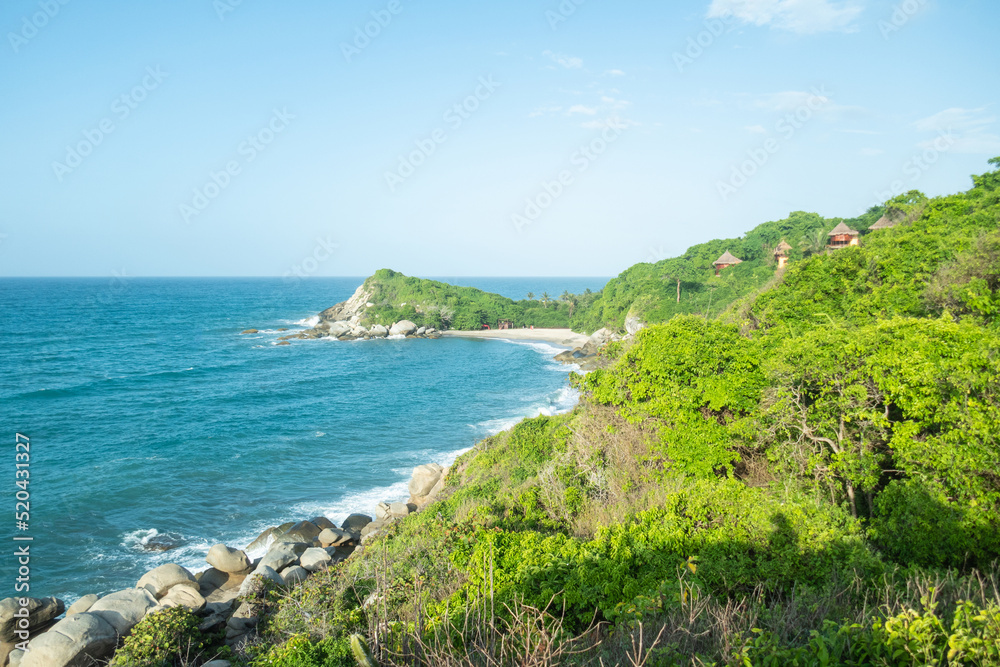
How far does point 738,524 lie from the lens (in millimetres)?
8578

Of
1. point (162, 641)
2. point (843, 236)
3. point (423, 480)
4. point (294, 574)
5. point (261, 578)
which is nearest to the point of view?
point (162, 641)

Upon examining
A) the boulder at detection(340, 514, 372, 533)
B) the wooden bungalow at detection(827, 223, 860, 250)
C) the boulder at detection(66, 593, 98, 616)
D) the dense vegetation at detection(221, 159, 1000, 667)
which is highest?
the wooden bungalow at detection(827, 223, 860, 250)

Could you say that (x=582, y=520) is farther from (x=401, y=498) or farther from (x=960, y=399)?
(x=401, y=498)

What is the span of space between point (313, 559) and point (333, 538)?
175cm

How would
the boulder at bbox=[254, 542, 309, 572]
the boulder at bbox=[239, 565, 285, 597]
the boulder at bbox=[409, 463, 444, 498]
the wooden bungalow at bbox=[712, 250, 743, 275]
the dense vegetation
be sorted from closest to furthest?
1. the dense vegetation
2. the boulder at bbox=[239, 565, 285, 597]
3. the boulder at bbox=[254, 542, 309, 572]
4. the boulder at bbox=[409, 463, 444, 498]
5. the wooden bungalow at bbox=[712, 250, 743, 275]

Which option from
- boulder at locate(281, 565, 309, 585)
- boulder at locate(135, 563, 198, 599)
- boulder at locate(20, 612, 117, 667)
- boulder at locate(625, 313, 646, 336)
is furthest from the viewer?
boulder at locate(625, 313, 646, 336)

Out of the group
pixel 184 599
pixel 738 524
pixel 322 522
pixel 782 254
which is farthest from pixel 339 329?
pixel 738 524

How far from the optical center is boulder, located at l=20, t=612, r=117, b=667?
10.4 m

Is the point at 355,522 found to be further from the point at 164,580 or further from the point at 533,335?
the point at 533,335

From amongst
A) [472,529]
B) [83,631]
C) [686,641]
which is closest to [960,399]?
[686,641]

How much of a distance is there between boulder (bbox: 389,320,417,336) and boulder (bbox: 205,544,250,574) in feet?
178

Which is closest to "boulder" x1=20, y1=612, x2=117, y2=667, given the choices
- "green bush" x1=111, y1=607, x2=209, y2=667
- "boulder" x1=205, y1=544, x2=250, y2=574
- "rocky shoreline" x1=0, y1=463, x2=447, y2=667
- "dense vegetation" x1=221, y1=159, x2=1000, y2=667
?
"rocky shoreline" x1=0, y1=463, x2=447, y2=667

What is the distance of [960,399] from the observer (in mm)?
9930

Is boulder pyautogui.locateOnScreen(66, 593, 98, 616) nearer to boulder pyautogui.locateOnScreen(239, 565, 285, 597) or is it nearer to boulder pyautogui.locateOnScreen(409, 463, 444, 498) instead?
boulder pyautogui.locateOnScreen(239, 565, 285, 597)
